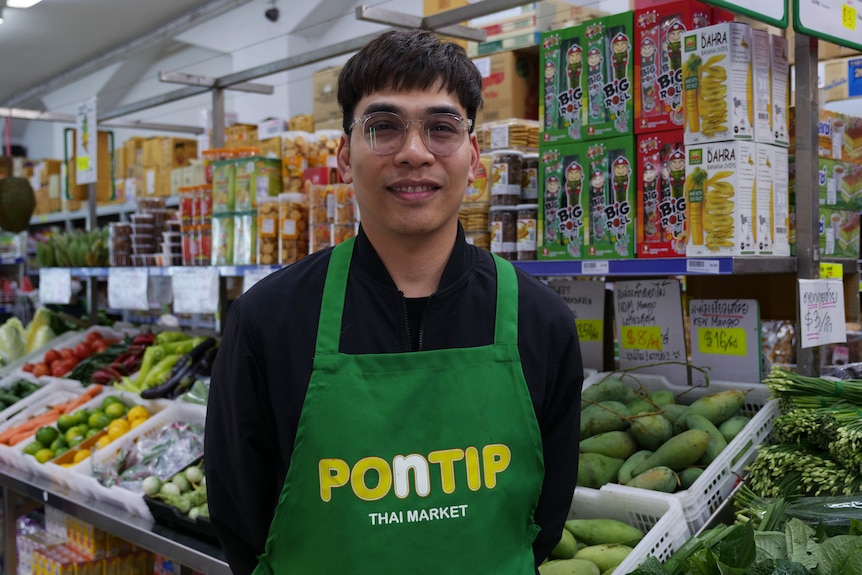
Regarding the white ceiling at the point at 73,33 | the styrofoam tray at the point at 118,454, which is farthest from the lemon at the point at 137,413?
the white ceiling at the point at 73,33

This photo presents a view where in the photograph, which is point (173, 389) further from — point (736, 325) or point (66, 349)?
point (736, 325)

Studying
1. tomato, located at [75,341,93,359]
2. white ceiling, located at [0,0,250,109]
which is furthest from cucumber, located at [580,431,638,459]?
white ceiling, located at [0,0,250,109]

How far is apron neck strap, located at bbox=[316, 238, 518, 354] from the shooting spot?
1317 mm

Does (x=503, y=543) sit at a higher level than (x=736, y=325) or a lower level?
lower

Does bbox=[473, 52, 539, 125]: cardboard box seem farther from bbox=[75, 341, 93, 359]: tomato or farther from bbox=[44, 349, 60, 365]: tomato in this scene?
bbox=[44, 349, 60, 365]: tomato

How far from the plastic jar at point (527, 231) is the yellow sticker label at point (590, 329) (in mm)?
488

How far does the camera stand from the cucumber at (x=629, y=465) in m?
2.17

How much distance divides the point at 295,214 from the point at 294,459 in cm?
228

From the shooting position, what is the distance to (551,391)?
1.44m

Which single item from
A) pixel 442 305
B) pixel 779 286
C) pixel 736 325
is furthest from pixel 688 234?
pixel 442 305

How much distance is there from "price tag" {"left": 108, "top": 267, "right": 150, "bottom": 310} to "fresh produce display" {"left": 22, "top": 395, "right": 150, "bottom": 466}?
662mm

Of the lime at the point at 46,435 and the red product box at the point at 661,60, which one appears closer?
the red product box at the point at 661,60

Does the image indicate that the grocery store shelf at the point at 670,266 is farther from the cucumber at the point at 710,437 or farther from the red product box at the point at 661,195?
the cucumber at the point at 710,437

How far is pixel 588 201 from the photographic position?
2.46 metres
